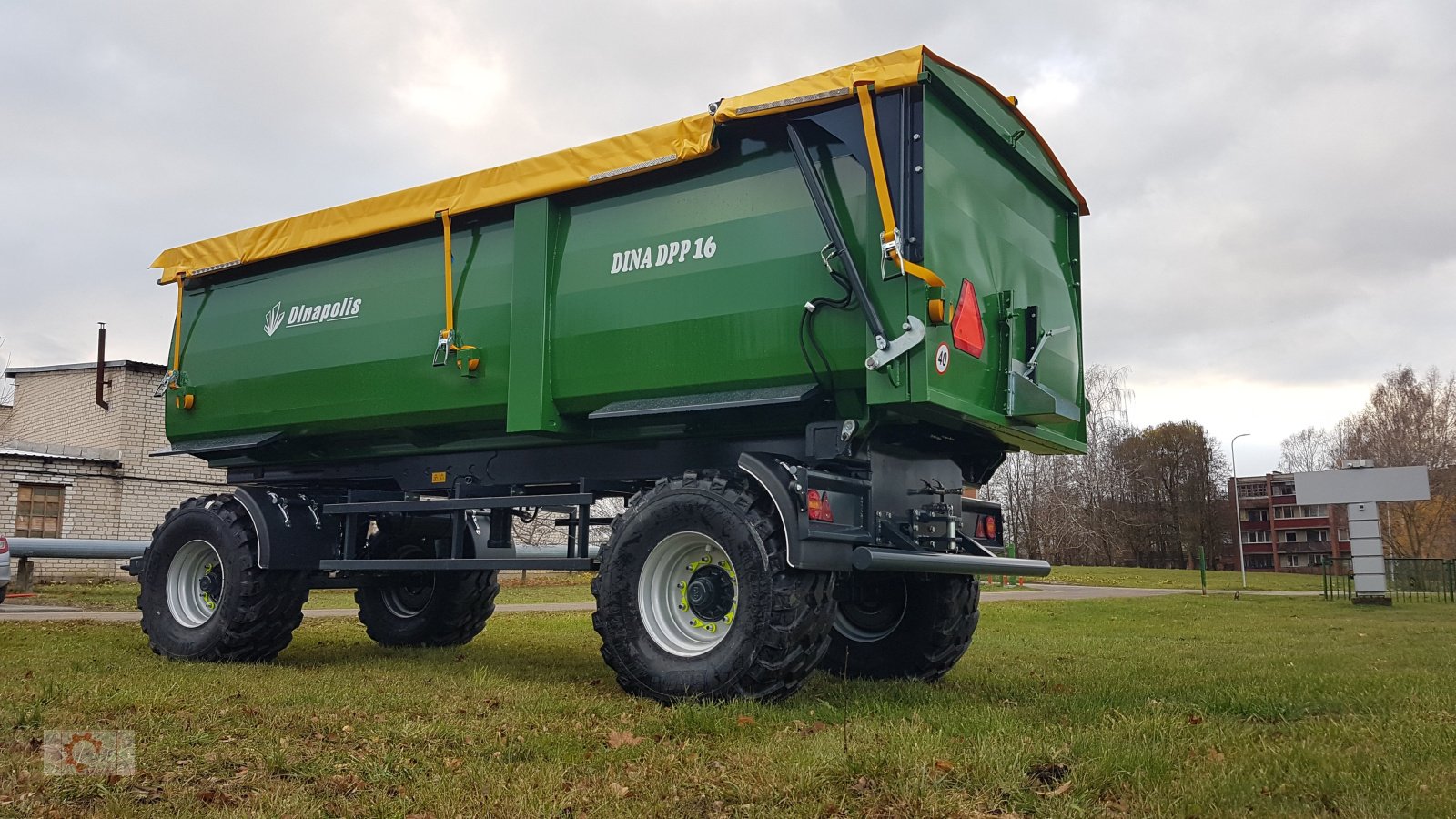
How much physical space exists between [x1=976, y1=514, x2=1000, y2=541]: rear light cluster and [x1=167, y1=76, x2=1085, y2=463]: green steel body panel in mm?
539

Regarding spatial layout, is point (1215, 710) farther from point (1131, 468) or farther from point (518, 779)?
point (1131, 468)

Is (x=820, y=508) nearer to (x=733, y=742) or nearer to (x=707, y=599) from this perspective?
(x=707, y=599)

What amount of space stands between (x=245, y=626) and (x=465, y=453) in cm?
215

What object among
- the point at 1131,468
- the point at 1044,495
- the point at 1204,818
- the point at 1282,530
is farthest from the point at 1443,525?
the point at 1204,818

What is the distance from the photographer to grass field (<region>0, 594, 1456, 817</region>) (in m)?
3.55

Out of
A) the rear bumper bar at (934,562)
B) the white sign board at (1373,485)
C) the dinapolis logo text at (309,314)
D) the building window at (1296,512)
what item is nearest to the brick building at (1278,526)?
the building window at (1296,512)

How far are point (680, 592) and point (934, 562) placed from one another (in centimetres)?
143

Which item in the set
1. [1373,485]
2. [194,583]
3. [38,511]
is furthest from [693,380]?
[38,511]

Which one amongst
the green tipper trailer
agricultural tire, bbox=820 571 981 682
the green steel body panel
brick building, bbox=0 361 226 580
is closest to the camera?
the green tipper trailer

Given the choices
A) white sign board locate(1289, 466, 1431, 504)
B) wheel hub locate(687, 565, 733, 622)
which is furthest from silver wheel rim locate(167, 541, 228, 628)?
white sign board locate(1289, 466, 1431, 504)

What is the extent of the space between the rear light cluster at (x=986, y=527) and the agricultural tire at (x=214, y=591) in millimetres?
5098

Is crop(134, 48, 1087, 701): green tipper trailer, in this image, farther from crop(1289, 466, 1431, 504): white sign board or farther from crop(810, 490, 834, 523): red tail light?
crop(1289, 466, 1431, 504): white sign board

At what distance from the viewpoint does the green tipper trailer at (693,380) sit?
5609 mm

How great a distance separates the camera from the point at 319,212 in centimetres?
832
